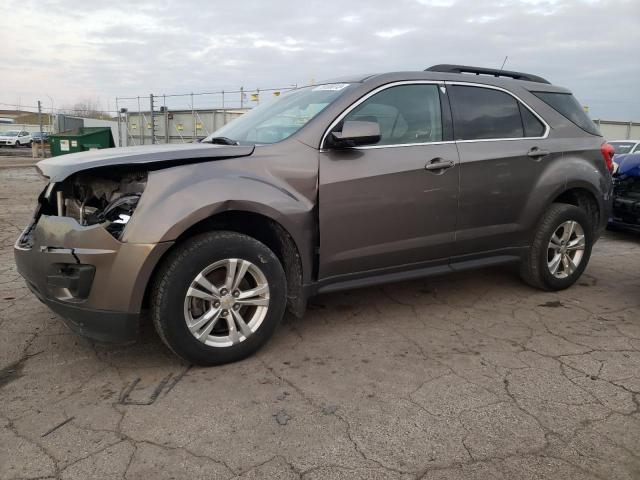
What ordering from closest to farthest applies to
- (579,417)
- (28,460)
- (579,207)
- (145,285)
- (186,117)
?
(28,460)
(579,417)
(145,285)
(579,207)
(186,117)

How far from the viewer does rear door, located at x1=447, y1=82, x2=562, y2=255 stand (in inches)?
152

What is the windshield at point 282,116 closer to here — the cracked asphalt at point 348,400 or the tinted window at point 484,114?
the tinted window at point 484,114

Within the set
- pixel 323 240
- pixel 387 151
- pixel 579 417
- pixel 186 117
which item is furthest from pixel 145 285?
pixel 186 117

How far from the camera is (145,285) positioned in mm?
2768

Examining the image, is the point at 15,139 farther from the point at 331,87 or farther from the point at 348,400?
the point at 348,400

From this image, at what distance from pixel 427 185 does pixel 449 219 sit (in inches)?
13.3

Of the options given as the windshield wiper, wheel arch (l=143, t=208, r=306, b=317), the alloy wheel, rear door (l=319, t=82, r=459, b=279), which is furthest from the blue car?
the windshield wiper

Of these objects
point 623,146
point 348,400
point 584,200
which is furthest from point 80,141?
point 348,400

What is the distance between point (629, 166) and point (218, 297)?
20.0 feet

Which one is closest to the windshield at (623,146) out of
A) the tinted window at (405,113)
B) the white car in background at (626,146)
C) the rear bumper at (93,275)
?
the white car in background at (626,146)

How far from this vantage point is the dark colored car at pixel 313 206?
2770 millimetres

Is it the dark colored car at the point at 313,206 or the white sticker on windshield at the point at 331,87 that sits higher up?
the white sticker on windshield at the point at 331,87

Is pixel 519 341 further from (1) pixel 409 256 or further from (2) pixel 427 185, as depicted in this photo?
(2) pixel 427 185

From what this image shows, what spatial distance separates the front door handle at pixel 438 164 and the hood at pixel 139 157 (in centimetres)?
129
